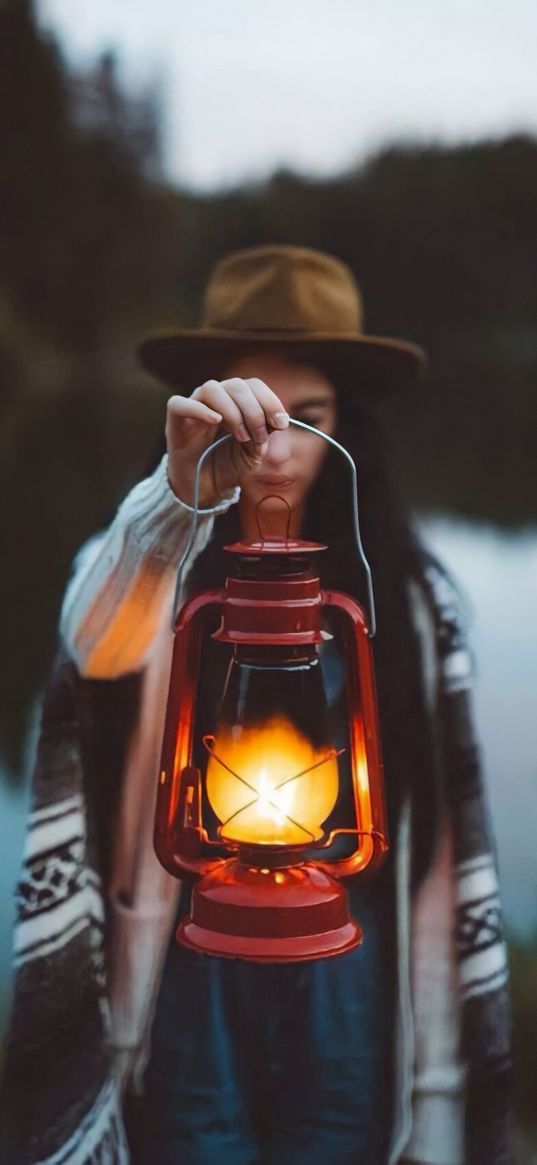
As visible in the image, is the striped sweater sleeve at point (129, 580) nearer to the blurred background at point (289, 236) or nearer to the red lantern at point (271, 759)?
the blurred background at point (289, 236)

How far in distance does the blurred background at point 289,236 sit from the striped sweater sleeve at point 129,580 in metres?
0.10

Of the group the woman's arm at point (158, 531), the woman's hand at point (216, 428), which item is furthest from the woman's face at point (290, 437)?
the woman's hand at point (216, 428)

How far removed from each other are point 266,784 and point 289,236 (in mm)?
893

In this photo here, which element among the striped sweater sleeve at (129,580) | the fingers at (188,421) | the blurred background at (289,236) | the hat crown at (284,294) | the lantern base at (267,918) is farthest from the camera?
the blurred background at (289,236)

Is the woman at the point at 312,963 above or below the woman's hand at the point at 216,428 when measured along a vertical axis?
below

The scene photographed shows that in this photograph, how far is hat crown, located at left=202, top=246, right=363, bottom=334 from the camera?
160 cm

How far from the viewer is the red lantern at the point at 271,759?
3.43 ft

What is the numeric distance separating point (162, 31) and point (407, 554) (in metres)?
0.79

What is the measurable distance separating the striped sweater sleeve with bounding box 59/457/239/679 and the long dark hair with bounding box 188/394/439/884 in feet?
0.33

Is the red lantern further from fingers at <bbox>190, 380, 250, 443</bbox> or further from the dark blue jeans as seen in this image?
the dark blue jeans

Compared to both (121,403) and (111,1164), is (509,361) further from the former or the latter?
(111,1164)

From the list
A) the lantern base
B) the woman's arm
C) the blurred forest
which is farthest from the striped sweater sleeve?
the lantern base

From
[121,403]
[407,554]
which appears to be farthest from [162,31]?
[407,554]

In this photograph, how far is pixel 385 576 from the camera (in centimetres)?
168
